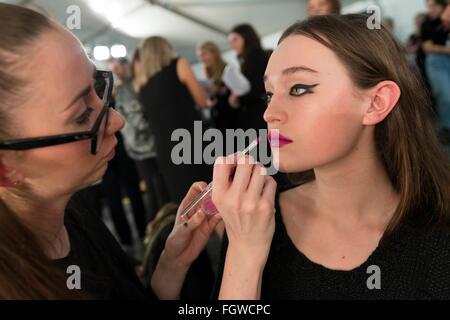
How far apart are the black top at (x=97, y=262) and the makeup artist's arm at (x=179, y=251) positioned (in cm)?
4

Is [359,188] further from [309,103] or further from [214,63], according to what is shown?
[214,63]

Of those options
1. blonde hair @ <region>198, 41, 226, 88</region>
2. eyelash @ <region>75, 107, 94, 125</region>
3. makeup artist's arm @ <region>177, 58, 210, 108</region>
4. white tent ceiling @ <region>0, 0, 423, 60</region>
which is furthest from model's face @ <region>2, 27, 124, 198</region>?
white tent ceiling @ <region>0, 0, 423, 60</region>

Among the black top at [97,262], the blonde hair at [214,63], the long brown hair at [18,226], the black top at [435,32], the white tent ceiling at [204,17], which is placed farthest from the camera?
the white tent ceiling at [204,17]

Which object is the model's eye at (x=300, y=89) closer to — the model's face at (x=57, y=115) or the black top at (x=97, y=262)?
the model's face at (x=57, y=115)

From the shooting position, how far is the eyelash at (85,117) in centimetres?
54

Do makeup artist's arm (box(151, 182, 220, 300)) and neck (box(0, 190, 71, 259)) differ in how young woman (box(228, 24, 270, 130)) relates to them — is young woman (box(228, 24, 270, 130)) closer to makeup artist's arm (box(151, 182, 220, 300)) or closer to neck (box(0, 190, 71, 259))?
makeup artist's arm (box(151, 182, 220, 300))

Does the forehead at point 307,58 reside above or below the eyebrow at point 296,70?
above

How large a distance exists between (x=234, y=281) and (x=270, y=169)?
250 mm

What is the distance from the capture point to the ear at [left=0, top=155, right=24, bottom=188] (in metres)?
0.53

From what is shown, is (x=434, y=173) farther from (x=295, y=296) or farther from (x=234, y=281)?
(x=234, y=281)

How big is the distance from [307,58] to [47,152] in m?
0.43

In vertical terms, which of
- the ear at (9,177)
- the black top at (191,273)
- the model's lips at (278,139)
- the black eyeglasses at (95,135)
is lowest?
the black top at (191,273)

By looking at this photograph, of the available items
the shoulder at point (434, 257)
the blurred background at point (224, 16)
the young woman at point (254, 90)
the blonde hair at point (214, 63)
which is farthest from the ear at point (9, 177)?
the blurred background at point (224, 16)

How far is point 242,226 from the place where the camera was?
1.71 feet
